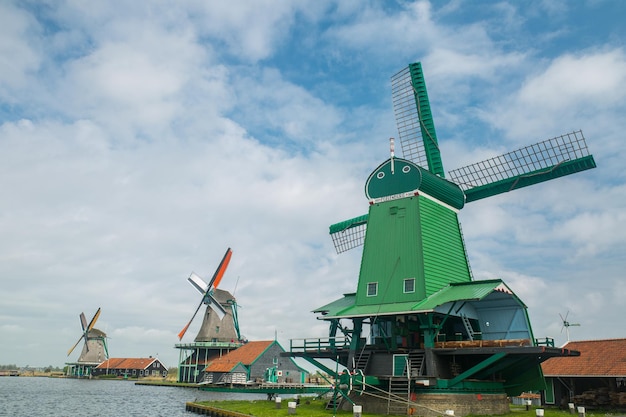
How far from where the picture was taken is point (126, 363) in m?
96.7

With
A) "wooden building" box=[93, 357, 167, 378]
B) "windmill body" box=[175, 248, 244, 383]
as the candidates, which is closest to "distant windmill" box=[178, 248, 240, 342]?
"windmill body" box=[175, 248, 244, 383]

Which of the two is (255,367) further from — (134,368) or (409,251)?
(134,368)

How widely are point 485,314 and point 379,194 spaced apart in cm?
860

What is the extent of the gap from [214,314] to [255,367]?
40.3 feet

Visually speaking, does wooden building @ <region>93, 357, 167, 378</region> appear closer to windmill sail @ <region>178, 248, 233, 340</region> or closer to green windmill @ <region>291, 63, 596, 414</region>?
windmill sail @ <region>178, 248, 233, 340</region>

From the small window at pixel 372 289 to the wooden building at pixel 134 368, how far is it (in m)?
74.8

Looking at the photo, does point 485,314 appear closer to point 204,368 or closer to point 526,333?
point 526,333

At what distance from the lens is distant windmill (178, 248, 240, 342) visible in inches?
2788

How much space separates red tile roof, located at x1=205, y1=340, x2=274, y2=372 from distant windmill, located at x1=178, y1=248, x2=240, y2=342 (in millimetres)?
4890

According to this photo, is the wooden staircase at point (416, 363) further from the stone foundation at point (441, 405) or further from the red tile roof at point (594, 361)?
the red tile roof at point (594, 361)

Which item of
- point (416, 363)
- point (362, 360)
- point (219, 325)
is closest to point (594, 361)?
point (416, 363)

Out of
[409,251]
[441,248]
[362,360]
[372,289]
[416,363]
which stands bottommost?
[416,363]

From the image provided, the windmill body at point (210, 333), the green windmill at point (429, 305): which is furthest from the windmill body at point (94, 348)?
the green windmill at point (429, 305)

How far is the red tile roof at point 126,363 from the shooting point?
9419cm
